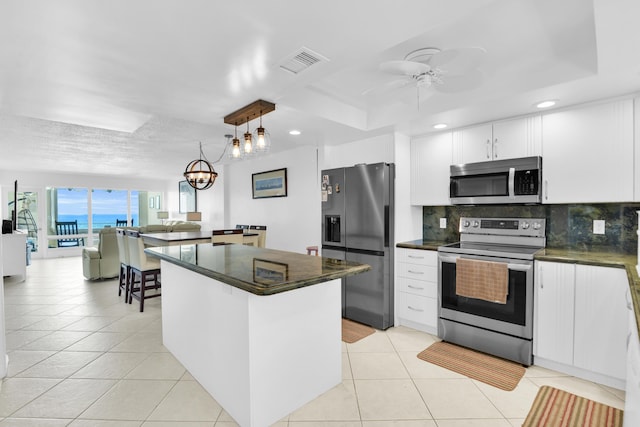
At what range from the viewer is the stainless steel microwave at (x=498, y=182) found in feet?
8.83

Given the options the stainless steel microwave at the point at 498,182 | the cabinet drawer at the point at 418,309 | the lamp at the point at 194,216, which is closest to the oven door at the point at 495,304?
the cabinet drawer at the point at 418,309

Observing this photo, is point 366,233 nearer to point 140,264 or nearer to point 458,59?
point 458,59

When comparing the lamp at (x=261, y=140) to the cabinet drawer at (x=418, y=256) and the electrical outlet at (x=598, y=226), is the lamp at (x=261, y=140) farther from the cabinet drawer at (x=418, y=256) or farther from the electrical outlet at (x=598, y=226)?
the electrical outlet at (x=598, y=226)

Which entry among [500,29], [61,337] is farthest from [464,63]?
[61,337]

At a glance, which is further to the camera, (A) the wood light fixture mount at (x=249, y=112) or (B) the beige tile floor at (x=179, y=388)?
(A) the wood light fixture mount at (x=249, y=112)

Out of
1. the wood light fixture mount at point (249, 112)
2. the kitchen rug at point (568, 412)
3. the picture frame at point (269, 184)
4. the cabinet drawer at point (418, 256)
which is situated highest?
the wood light fixture mount at point (249, 112)

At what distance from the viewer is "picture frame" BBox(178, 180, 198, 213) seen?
8305 millimetres

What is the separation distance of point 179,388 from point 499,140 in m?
3.31

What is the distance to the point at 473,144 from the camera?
3.06 meters

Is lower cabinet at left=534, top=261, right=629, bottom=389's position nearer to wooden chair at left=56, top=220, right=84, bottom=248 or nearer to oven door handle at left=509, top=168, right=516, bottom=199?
oven door handle at left=509, top=168, right=516, bottom=199

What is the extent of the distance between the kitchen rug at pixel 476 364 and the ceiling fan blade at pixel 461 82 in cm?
207

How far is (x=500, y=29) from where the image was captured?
1.92 meters

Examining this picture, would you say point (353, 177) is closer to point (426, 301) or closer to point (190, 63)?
point (426, 301)

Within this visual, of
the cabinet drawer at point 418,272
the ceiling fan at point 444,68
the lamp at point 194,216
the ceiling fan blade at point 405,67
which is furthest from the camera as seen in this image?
the lamp at point 194,216
